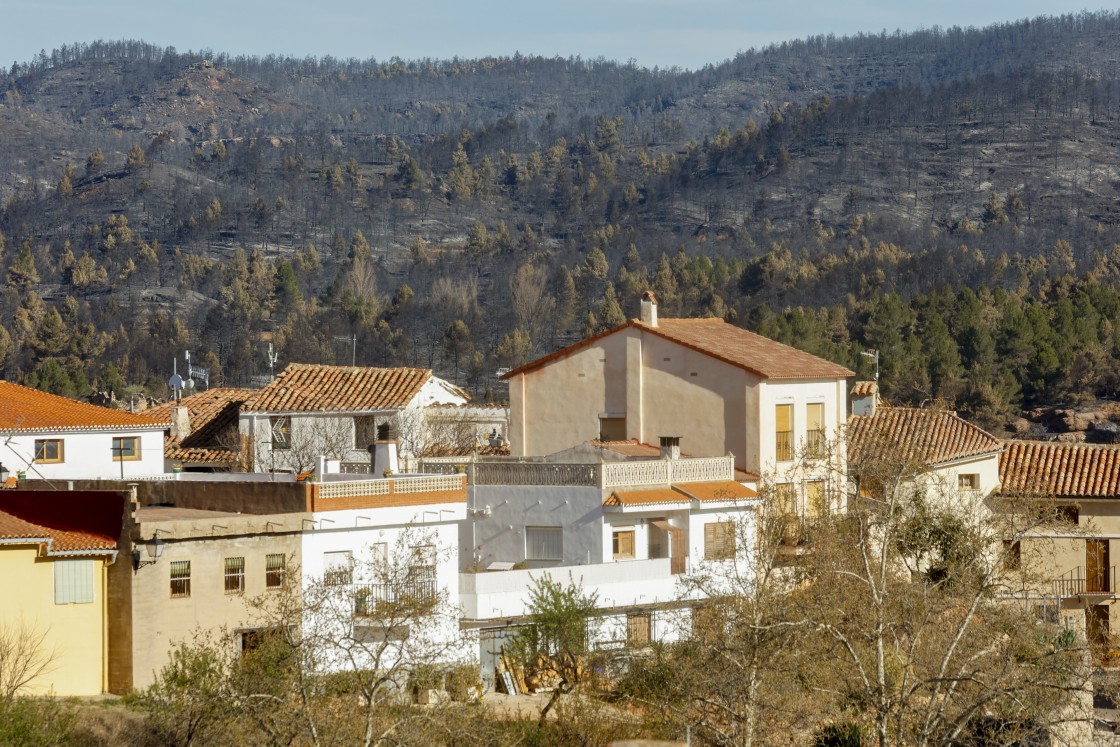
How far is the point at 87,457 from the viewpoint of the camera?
4897 centimetres

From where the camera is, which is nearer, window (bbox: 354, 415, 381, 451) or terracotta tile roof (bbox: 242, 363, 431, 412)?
terracotta tile roof (bbox: 242, 363, 431, 412)

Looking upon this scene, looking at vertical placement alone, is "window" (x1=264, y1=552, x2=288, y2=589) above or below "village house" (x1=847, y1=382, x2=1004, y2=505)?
below

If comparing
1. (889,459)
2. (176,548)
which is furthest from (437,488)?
(889,459)

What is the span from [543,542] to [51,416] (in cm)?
1632

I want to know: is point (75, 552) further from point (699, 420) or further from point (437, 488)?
point (699, 420)

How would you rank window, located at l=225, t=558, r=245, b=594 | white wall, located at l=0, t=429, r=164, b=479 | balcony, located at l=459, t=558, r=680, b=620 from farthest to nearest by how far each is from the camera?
white wall, located at l=0, t=429, r=164, b=479
balcony, located at l=459, t=558, r=680, b=620
window, located at l=225, t=558, r=245, b=594

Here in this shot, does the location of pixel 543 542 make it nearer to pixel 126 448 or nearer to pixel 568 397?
pixel 568 397

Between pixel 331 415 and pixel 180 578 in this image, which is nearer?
pixel 180 578

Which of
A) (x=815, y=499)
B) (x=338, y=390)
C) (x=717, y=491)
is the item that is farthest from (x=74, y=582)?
(x=338, y=390)

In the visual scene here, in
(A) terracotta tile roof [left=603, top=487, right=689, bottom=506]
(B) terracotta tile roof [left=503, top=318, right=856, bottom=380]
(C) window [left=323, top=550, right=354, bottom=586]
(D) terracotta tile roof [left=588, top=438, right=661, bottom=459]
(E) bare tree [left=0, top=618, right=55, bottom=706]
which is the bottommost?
(E) bare tree [left=0, top=618, right=55, bottom=706]

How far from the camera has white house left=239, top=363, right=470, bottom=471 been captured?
5756 centimetres

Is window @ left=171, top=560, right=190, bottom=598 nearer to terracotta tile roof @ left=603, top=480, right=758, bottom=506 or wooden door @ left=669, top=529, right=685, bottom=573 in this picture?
terracotta tile roof @ left=603, top=480, right=758, bottom=506

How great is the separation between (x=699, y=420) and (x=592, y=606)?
32.4 feet

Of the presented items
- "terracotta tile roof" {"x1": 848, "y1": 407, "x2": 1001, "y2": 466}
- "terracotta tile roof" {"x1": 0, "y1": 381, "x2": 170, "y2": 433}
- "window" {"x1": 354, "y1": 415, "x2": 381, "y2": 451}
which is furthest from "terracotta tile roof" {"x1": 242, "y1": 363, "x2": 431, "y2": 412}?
"terracotta tile roof" {"x1": 848, "y1": 407, "x2": 1001, "y2": 466}
